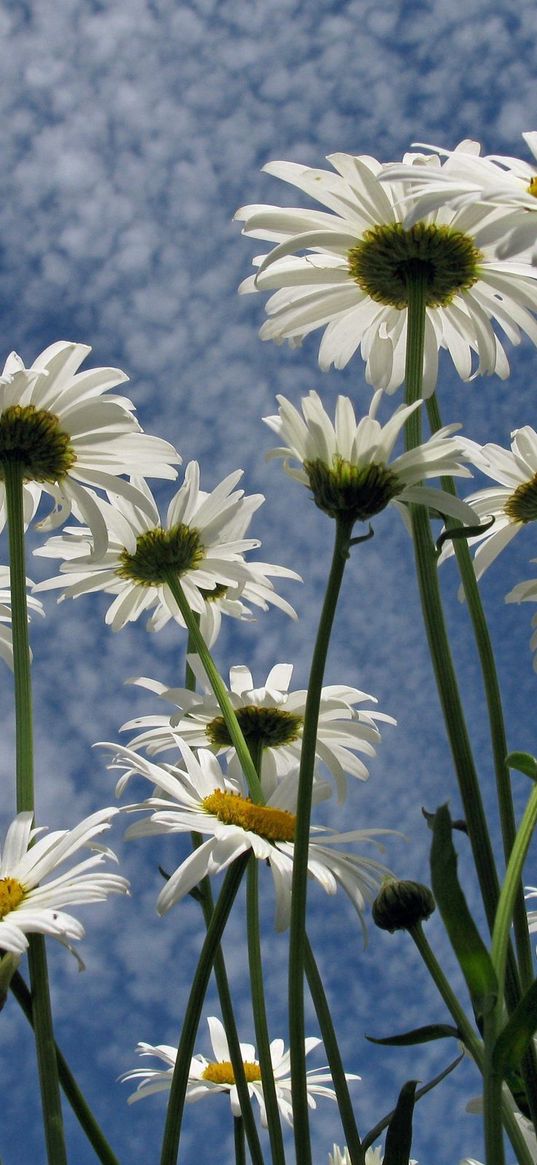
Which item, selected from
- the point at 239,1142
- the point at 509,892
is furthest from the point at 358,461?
the point at 239,1142

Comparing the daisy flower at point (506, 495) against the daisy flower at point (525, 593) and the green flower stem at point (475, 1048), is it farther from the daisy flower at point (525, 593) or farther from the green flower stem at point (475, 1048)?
the green flower stem at point (475, 1048)

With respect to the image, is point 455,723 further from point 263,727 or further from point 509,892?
point 263,727

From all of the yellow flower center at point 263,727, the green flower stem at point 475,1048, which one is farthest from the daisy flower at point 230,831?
the yellow flower center at point 263,727

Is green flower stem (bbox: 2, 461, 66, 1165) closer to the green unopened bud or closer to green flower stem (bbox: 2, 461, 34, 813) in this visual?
green flower stem (bbox: 2, 461, 34, 813)

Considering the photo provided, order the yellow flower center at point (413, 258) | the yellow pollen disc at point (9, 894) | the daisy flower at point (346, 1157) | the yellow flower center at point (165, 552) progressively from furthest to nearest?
the daisy flower at point (346, 1157) → the yellow flower center at point (165, 552) → the yellow flower center at point (413, 258) → the yellow pollen disc at point (9, 894)


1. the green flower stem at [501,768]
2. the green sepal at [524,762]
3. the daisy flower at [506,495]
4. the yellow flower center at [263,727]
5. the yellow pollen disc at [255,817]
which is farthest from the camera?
the yellow flower center at [263,727]

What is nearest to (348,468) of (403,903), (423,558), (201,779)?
(423,558)

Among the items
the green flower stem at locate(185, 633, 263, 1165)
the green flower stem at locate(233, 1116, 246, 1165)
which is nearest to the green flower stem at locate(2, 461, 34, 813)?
the green flower stem at locate(185, 633, 263, 1165)
